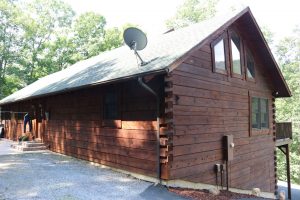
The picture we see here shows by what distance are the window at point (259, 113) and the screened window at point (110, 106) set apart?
550 centimetres

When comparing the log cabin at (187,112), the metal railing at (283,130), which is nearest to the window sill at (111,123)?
the log cabin at (187,112)

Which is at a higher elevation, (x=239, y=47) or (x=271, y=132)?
(x=239, y=47)

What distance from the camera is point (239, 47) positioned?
10.8 m

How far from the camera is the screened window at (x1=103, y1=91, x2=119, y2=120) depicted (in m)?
8.95

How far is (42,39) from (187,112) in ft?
109

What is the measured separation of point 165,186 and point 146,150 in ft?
3.45

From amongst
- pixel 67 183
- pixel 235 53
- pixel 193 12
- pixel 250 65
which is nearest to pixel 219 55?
pixel 235 53

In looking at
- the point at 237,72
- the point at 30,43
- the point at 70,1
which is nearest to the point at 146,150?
the point at 237,72

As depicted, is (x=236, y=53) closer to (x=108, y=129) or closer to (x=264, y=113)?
(x=264, y=113)

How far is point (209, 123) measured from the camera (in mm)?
8805

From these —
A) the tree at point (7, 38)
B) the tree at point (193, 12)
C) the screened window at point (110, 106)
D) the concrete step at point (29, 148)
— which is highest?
the tree at point (193, 12)

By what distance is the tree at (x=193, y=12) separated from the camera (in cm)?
3528

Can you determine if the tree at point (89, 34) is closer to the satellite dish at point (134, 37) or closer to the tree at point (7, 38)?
the tree at point (7, 38)

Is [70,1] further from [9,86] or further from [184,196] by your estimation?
[184,196]
